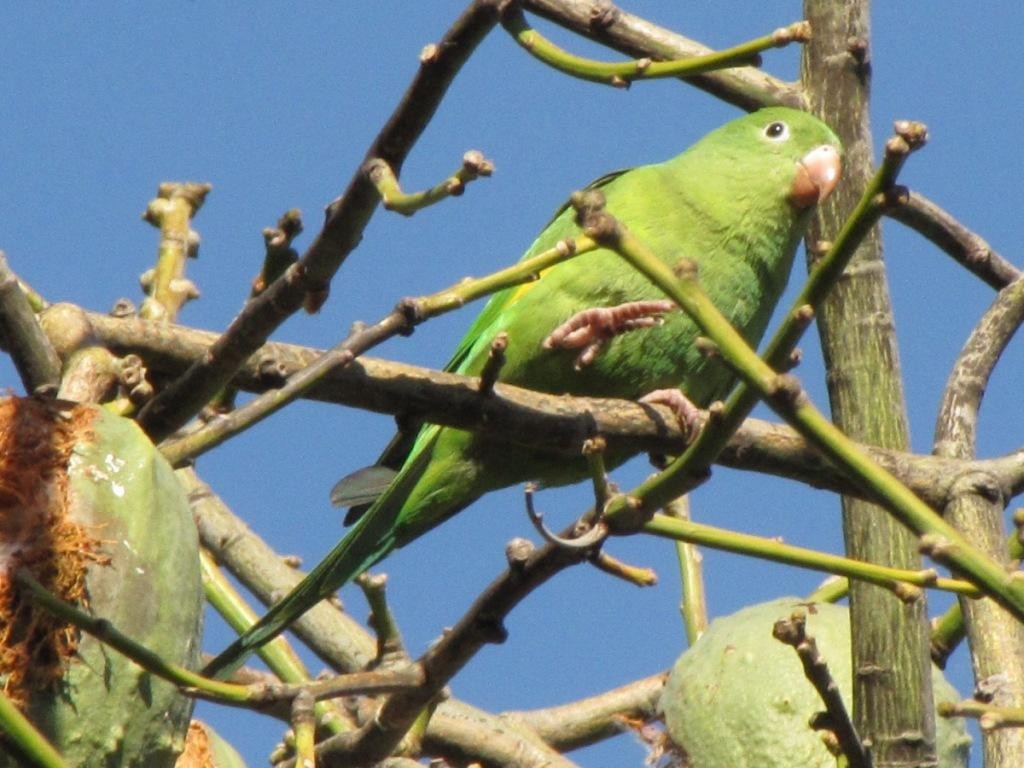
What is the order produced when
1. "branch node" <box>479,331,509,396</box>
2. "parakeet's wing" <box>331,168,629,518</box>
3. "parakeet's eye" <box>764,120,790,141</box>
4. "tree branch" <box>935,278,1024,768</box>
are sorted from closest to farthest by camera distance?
"branch node" <box>479,331,509,396</box>, "tree branch" <box>935,278,1024,768</box>, "parakeet's wing" <box>331,168,629,518</box>, "parakeet's eye" <box>764,120,790,141</box>

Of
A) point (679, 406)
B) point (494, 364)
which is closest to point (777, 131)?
point (679, 406)

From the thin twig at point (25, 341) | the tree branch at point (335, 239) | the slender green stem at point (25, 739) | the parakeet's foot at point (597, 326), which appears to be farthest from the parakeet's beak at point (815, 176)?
the slender green stem at point (25, 739)

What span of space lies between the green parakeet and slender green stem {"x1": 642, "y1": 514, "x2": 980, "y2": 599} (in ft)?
4.76

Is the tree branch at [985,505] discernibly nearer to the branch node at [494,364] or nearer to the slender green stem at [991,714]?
the slender green stem at [991,714]

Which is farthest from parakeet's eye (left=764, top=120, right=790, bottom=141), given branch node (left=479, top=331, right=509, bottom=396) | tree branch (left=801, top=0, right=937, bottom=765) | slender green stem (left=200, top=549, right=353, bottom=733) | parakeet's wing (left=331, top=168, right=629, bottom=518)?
branch node (left=479, top=331, right=509, bottom=396)

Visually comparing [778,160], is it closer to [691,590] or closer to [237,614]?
[691,590]

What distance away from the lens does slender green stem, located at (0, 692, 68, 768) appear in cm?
137

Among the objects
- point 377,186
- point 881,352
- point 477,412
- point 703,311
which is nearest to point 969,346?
→ point 881,352

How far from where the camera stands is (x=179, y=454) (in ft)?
6.64

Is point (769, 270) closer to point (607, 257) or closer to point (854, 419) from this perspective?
point (607, 257)

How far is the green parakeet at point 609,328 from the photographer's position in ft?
11.6

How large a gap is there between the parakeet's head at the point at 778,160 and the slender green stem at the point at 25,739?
2778 millimetres

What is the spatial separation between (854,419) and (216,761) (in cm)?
124

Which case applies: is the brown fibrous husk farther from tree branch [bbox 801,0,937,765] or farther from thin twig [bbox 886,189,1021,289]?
thin twig [bbox 886,189,1021,289]
